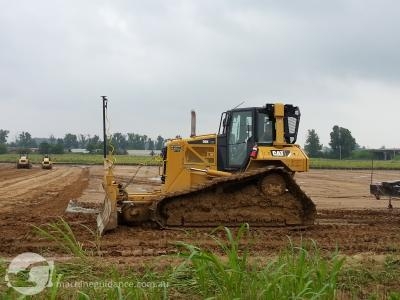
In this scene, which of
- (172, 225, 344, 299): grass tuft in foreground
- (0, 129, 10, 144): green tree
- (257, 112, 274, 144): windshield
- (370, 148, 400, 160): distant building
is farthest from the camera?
(0, 129, 10, 144): green tree

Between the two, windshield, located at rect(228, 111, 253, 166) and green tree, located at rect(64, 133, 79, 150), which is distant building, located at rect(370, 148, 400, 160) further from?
windshield, located at rect(228, 111, 253, 166)

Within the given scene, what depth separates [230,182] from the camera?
11.6 meters

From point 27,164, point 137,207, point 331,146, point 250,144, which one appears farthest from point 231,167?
point 331,146

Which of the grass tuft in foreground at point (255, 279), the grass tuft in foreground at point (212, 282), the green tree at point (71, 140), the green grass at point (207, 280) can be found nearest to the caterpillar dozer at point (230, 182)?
the green grass at point (207, 280)

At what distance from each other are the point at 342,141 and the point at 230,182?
11758cm

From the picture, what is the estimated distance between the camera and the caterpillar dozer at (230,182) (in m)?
11.5

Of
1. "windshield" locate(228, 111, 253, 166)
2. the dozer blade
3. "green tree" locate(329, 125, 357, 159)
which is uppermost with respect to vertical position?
"green tree" locate(329, 125, 357, 159)

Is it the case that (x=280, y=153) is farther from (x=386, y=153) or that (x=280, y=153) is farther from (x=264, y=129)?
(x=386, y=153)

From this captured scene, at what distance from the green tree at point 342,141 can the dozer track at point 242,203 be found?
114741mm

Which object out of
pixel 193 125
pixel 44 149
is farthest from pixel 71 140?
pixel 193 125

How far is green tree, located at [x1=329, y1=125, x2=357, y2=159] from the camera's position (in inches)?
4862

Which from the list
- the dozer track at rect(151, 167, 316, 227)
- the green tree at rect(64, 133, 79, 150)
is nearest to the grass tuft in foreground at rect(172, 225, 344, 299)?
the dozer track at rect(151, 167, 316, 227)

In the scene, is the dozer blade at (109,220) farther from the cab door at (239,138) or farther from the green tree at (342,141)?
the green tree at (342,141)

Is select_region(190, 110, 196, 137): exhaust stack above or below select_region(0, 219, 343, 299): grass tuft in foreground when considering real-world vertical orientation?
above
